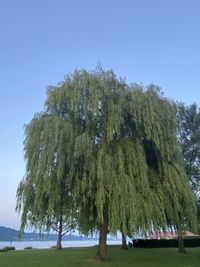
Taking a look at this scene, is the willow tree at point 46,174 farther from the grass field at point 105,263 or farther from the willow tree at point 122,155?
the grass field at point 105,263

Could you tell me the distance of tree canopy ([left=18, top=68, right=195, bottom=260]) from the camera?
1222 centimetres

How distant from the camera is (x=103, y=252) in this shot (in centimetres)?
1416

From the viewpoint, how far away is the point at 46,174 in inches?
477

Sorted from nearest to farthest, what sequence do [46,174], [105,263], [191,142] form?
1. [46,174]
2. [105,263]
3. [191,142]

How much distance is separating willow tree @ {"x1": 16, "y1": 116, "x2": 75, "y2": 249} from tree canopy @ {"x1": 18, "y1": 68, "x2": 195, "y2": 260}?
39 mm

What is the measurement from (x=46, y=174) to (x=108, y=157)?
8.42 feet

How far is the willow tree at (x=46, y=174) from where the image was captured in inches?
480

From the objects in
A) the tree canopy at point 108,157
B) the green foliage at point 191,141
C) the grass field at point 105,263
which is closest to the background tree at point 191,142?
the green foliage at point 191,141

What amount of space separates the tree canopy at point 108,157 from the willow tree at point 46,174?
0.13 feet

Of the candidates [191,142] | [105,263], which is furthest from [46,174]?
[191,142]

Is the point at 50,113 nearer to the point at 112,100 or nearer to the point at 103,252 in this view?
the point at 112,100

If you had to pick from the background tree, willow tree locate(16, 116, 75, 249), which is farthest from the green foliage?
willow tree locate(16, 116, 75, 249)

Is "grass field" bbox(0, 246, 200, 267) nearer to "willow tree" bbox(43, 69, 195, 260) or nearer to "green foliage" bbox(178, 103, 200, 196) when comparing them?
"willow tree" bbox(43, 69, 195, 260)

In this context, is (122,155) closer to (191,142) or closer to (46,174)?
(46,174)
